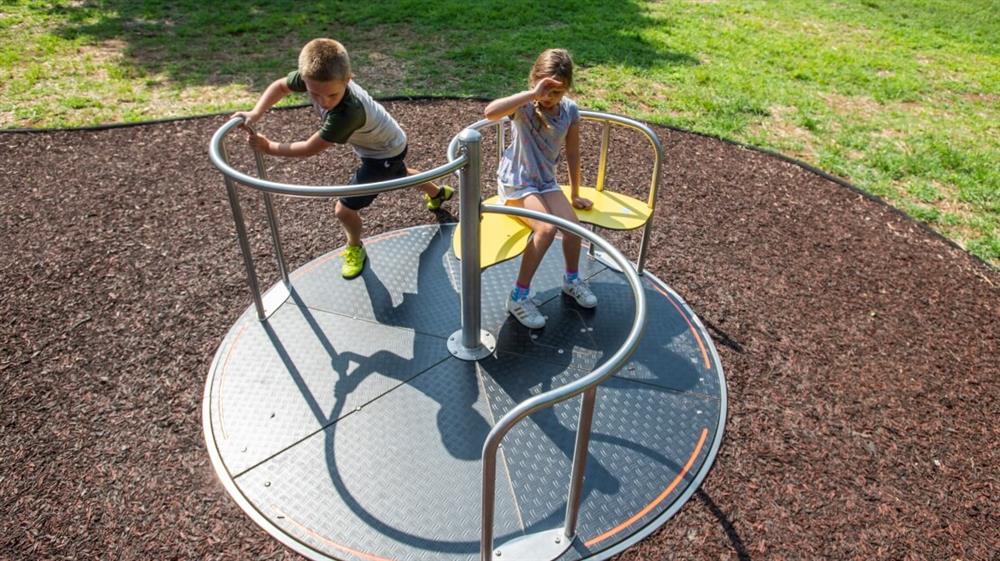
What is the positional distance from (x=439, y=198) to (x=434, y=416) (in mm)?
1847

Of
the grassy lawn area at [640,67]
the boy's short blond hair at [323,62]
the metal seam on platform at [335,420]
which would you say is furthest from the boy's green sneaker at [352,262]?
the grassy lawn area at [640,67]

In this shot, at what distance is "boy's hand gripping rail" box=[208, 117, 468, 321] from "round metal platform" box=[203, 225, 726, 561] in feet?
0.34

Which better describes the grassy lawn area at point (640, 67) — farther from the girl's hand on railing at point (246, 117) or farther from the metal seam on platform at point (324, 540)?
the metal seam on platform at point (324, 540)

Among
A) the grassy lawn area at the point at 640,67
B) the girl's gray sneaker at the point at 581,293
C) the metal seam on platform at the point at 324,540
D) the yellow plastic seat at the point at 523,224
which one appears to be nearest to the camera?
the metal seam on platform at the point at 324,540

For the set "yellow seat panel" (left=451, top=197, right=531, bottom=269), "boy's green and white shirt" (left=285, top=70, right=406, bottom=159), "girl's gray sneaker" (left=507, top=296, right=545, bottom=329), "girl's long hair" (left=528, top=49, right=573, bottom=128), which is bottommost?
"girl's gray sneaker" (left=507, top=296, right=545, bottom=329)

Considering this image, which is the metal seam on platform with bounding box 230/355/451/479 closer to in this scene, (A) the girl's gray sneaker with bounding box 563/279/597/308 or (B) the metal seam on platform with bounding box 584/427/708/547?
(A) the girl's gray sneaker with bounding box 563/279/597/308

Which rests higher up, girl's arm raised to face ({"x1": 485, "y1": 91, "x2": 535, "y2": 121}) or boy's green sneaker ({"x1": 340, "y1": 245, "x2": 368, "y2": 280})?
girl's arm raised to face ({"x1": 485, "y1": 91, "x2": 535, "y2": 121})

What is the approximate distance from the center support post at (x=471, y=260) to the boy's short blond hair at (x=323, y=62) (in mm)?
744

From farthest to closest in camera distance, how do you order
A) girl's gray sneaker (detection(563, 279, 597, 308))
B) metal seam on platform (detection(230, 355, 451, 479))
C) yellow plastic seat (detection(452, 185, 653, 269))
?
girl's gray sneaker (detection(563, 279, 597, 308)), yellow plastic seat (detection(452, 185, 653, 269)), metal seam on platform (detection(230, 355, 451, 479))

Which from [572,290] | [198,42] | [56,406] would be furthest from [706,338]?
[198,42]

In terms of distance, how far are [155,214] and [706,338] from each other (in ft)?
11.4

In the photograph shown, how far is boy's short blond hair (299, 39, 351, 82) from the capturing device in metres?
2.87

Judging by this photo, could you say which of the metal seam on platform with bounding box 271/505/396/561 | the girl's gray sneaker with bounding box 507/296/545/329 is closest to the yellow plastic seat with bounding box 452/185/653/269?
the girl's gray sneaker with bounding box 507/296/545/329

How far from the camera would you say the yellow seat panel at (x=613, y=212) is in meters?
3.36
